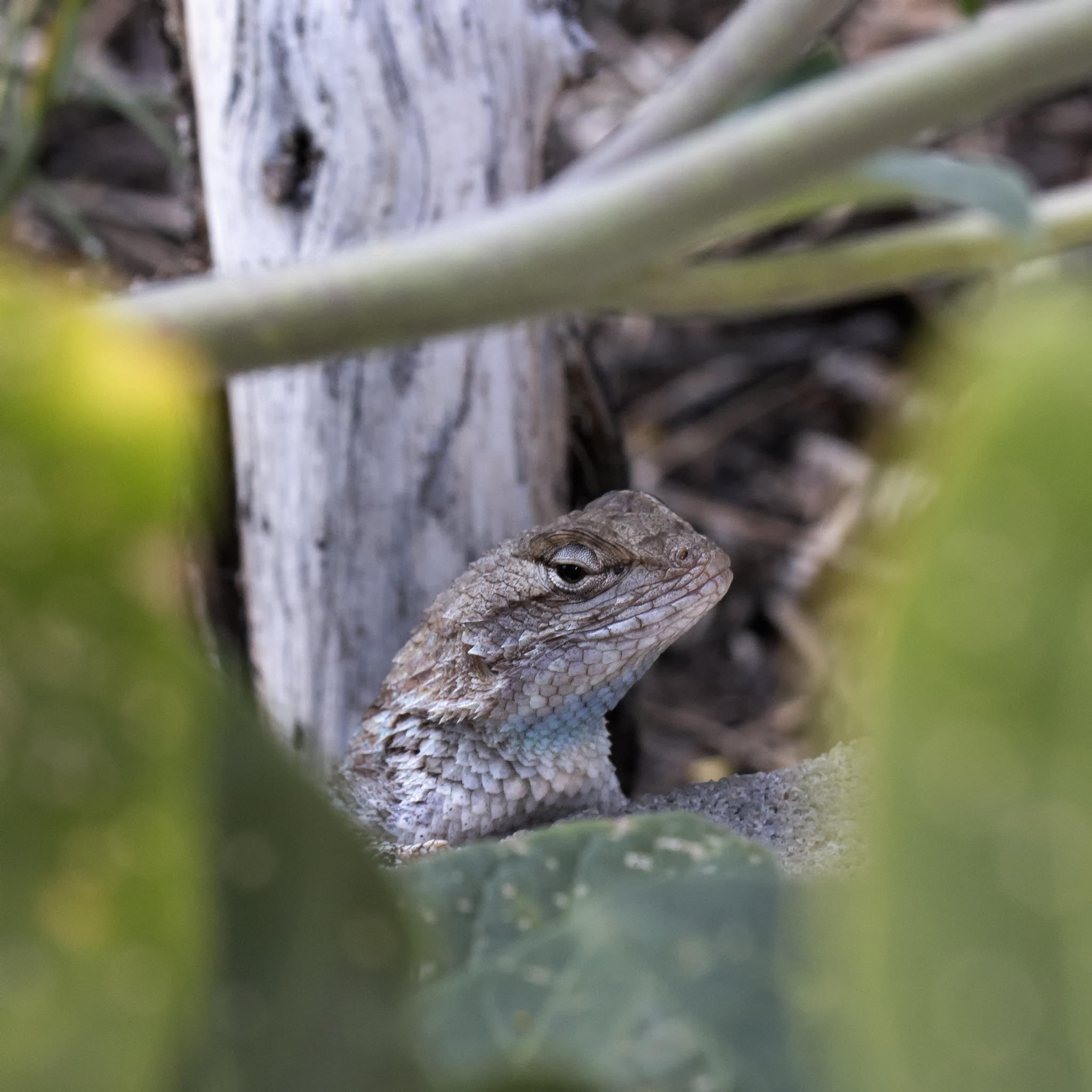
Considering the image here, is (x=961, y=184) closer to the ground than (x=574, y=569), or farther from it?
farther from it

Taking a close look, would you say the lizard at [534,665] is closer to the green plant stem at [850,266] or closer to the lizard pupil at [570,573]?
the lizard pupil at [570,573]

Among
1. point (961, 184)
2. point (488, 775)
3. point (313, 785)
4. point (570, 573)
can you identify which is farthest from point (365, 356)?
point (313, 785)

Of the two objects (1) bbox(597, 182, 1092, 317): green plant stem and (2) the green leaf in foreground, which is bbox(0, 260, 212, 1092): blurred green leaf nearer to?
(2) the green leaf in foreground

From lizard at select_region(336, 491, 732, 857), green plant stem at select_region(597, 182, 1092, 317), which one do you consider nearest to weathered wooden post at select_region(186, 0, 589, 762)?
lizard at select_region(336, 491, 732, 857)

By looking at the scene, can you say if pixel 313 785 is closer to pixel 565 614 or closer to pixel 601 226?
pixel 601 226

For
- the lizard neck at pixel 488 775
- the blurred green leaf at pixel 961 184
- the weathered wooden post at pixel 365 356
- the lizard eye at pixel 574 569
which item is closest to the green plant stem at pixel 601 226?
the blurred green leaf at pixel 961 184

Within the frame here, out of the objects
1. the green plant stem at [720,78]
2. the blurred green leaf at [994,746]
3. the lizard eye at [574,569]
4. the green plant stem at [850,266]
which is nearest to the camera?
the blurred green leaf at [994,746]

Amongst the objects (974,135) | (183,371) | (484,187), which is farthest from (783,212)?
(974,135)

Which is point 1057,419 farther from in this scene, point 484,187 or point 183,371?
point 484,187
